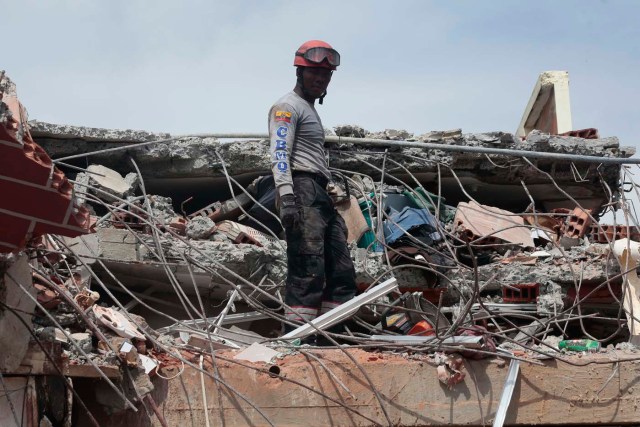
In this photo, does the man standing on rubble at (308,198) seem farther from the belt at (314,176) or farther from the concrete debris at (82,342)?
the concrete debris at (82,342)

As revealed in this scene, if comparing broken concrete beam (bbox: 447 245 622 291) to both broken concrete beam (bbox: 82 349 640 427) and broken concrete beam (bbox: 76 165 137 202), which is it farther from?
broken concrete beam (bbox: 76 165 137 202)

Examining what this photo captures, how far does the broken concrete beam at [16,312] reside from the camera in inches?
211

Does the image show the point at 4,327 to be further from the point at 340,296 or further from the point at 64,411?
the point at 340,296

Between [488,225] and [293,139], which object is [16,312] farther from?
[488,225]

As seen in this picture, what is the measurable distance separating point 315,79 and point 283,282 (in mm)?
1795

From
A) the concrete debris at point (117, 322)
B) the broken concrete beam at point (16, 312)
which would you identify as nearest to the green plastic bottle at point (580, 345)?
the concrete debris at point (117, 322)

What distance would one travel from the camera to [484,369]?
6.52 meters

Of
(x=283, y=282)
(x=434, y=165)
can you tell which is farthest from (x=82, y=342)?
(x=434, y=165)

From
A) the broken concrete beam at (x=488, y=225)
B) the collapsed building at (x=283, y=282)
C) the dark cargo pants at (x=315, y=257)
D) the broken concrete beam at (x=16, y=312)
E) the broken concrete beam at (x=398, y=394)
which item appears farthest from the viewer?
the broken concrete beam at (x=488, y=225)

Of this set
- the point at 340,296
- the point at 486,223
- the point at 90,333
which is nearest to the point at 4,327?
the point at 90,333

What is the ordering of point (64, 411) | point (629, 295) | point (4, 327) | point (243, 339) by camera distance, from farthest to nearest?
point (629, 295)
point (243, 339)
point (64, 411)
point (4, 327)

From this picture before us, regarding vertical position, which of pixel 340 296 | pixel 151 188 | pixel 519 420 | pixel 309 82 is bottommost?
pixel 519 420

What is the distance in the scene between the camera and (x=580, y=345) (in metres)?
7.07

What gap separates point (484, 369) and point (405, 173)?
3602mm
